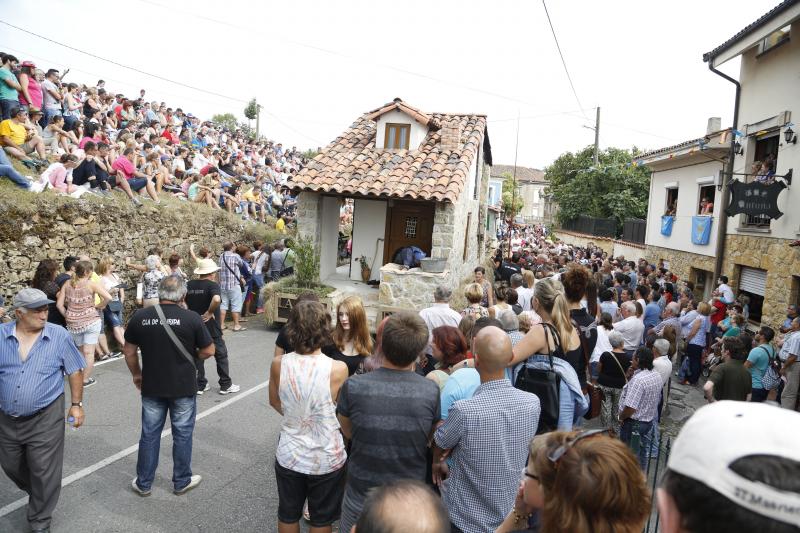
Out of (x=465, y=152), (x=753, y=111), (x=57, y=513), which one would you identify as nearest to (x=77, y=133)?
(x=465, y=152)

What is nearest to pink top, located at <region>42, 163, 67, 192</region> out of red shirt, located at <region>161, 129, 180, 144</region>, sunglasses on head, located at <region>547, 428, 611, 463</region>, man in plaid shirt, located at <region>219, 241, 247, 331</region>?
man in plaid shirt, located at <region>219, 241, 247, 331</region>

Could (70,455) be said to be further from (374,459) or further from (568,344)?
(568,344)

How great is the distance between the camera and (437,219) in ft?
39.9

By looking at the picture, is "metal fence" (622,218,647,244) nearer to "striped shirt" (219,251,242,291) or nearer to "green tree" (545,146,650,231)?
"green tree" (545,146,650,231)

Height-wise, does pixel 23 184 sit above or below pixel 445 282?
above

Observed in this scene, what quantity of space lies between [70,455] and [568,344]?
4.91 meters

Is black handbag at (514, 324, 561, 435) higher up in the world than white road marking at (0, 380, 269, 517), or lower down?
higher up

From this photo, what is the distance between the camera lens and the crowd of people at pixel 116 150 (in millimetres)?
10203

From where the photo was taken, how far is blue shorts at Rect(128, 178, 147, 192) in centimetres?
1169

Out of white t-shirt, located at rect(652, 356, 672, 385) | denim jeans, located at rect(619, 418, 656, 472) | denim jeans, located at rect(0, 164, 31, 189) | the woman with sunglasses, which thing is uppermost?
denim jeans, located at rect(0, 164, 31, 189)

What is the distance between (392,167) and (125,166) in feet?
20.6

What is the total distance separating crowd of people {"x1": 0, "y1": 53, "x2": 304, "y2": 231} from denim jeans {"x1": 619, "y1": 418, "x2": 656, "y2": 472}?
979cm

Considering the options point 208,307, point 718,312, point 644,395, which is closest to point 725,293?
point 718,312

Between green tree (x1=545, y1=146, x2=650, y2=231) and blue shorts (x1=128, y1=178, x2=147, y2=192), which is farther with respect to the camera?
green tree (x1=545, y1=146, x2=650, y2=231)
